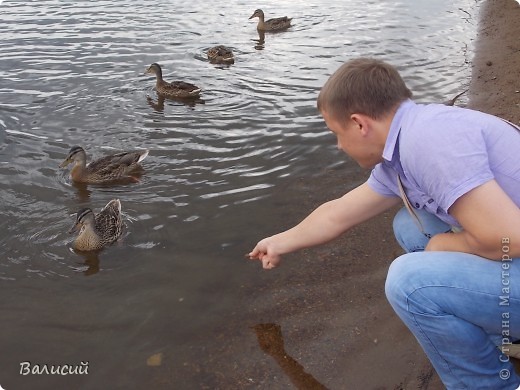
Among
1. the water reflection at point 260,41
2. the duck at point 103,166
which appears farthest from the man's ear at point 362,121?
the water reflection at point 260,41

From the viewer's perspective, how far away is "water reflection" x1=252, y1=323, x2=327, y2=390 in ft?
12.7

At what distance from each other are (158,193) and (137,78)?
427 centimetres

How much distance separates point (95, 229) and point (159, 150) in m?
2.24

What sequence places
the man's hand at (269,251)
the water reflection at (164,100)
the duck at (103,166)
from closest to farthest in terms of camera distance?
the man's hand at (269,251)
the duck at (103,166)
the water reflection at (164,100)

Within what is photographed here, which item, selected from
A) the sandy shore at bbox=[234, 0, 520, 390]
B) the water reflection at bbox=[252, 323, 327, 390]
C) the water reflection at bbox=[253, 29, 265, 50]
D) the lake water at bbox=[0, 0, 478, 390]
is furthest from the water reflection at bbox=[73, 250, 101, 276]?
the water reflection at bbox=[253, 29, 265, 50]

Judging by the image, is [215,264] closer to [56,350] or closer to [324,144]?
[56,350]

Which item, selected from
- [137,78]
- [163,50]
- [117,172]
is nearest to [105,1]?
[163,50]

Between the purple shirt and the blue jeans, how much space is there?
0.32m

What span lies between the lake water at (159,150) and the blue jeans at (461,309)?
1.32m

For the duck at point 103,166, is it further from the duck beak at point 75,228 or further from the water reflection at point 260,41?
the water reflection at point 260,41

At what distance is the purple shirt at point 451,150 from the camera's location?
2666mm

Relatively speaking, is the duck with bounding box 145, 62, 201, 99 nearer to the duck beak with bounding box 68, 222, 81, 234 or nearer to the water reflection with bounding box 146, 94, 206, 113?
the water reflection with bounding box 146, 94, 206, 113

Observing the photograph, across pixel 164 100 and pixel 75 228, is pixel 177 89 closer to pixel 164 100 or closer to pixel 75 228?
pixel 164 100

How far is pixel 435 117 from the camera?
2.80 m
